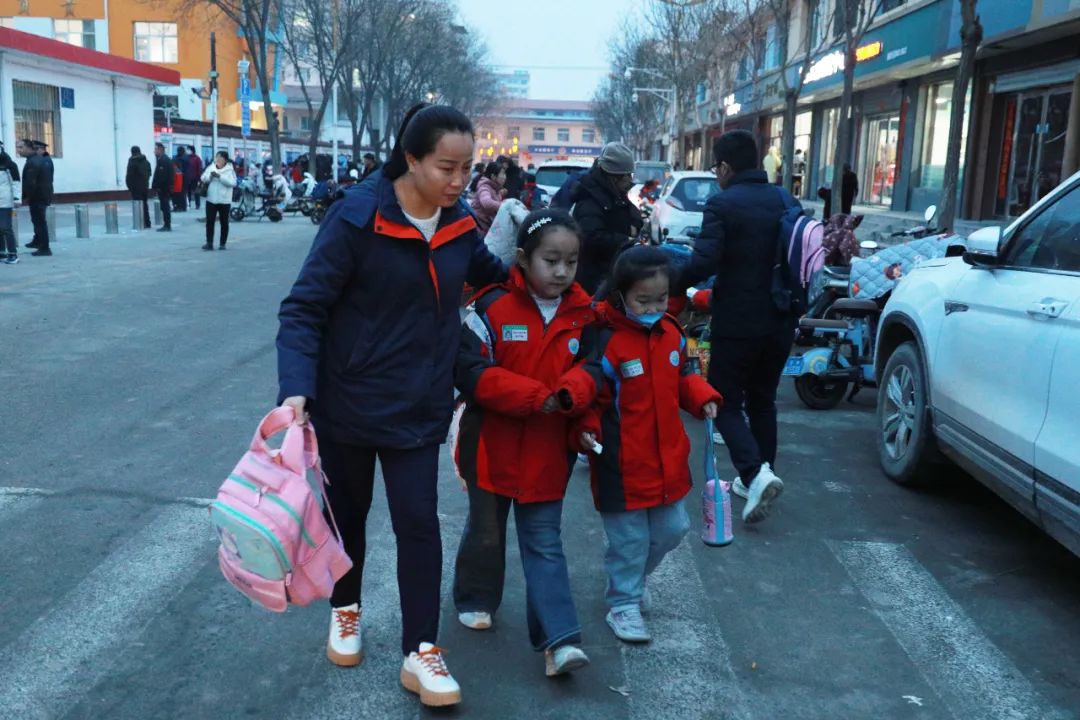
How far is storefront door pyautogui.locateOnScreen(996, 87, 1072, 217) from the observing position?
20.4 m

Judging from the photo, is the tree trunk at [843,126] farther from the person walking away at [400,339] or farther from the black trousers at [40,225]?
the person walking away at [400,339]

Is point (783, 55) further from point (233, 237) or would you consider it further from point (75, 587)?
point (75, 587)

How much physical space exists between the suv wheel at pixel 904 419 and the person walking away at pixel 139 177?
67.6 feet

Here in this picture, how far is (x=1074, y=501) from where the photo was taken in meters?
3.80

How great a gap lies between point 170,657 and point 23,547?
1.37 meters

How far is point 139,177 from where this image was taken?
79.2ft

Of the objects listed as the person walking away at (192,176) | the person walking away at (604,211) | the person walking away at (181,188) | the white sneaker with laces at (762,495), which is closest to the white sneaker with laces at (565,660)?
the white sneaker with laces at (762,495)

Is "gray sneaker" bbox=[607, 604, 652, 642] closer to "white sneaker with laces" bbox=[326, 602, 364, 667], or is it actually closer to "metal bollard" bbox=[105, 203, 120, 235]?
"white sneaker with laces" bbox=[326, 602, 364, 667]

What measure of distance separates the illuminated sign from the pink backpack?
92.3 feet

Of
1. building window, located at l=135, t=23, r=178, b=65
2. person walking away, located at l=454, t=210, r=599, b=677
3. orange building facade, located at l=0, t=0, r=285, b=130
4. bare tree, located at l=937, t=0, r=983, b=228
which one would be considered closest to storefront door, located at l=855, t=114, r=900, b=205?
bare tree, located at l=937, t=0, r=983, b=228

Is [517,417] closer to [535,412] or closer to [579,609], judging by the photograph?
[535,412]

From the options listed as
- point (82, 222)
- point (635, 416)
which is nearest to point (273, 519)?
point (635, 416)

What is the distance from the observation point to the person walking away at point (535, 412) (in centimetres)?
339

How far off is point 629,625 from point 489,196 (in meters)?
8.02
